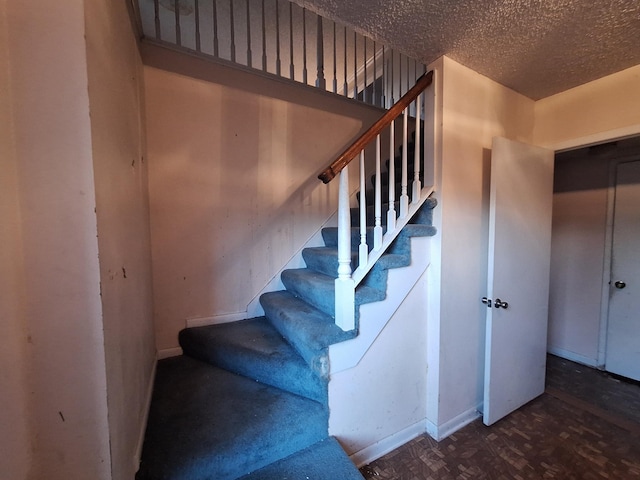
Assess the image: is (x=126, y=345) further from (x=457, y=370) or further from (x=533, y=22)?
(x=533, y=22)

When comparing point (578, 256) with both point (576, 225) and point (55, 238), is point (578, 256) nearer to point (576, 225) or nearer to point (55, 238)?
point (576, 225)

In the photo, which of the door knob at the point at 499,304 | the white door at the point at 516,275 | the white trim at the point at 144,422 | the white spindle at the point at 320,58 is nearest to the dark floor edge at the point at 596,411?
the white door at the point at 516,275

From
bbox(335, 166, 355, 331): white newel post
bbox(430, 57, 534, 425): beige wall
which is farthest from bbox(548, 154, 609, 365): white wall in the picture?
bbox(335, 166, 355, 331): white newel post

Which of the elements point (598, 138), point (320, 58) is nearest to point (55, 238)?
point (320, 58)

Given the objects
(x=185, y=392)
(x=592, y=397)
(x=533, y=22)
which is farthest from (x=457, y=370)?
(x=533, y=22)

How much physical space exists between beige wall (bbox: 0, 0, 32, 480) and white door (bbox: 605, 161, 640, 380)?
3.82 meters

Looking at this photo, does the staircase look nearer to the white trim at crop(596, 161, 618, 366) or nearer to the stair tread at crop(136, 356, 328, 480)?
the stair tread at crop(136, 356, 328, 480)

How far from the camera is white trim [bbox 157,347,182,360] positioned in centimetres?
169

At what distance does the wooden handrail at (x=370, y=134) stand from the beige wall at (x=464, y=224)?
147 mm

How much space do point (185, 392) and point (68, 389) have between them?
2.80ft

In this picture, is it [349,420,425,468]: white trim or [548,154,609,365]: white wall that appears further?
[548,154,609,365]: white wall

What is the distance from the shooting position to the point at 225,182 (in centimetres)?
185

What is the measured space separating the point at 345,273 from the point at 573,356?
3.00 m

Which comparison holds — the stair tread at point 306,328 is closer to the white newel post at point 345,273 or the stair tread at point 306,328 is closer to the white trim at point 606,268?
A: the white newel post at point 345,273
